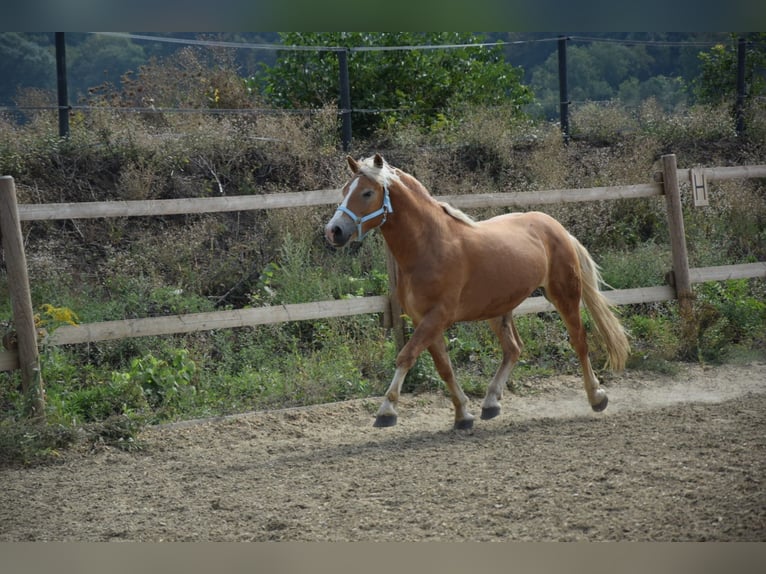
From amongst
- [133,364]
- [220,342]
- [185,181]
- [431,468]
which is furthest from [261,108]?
[431,468]

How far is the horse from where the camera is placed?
183 inches

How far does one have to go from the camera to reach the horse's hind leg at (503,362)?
524 centimetres

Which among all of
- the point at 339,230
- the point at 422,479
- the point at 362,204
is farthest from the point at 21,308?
the point at 422,479

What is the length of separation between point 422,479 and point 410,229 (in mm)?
1588

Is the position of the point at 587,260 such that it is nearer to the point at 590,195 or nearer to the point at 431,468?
the point at 590,195

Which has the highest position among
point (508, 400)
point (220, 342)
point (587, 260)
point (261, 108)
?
point (261, 108)

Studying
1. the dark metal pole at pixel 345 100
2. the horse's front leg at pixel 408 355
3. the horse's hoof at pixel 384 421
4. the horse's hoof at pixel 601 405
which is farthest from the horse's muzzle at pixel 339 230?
the dark metal pole at pixel 345 100

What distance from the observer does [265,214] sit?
27.8ft

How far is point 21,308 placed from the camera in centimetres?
492

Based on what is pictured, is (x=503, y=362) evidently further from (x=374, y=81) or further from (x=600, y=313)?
(x=374, y=81)

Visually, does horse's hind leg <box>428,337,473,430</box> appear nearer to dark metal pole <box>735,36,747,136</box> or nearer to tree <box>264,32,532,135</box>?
tree <box>264,32,532,135</box>

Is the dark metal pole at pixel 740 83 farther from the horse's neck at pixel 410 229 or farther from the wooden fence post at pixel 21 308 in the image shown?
the wooden fence post at pixel 21 308

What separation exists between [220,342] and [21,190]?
286cm
